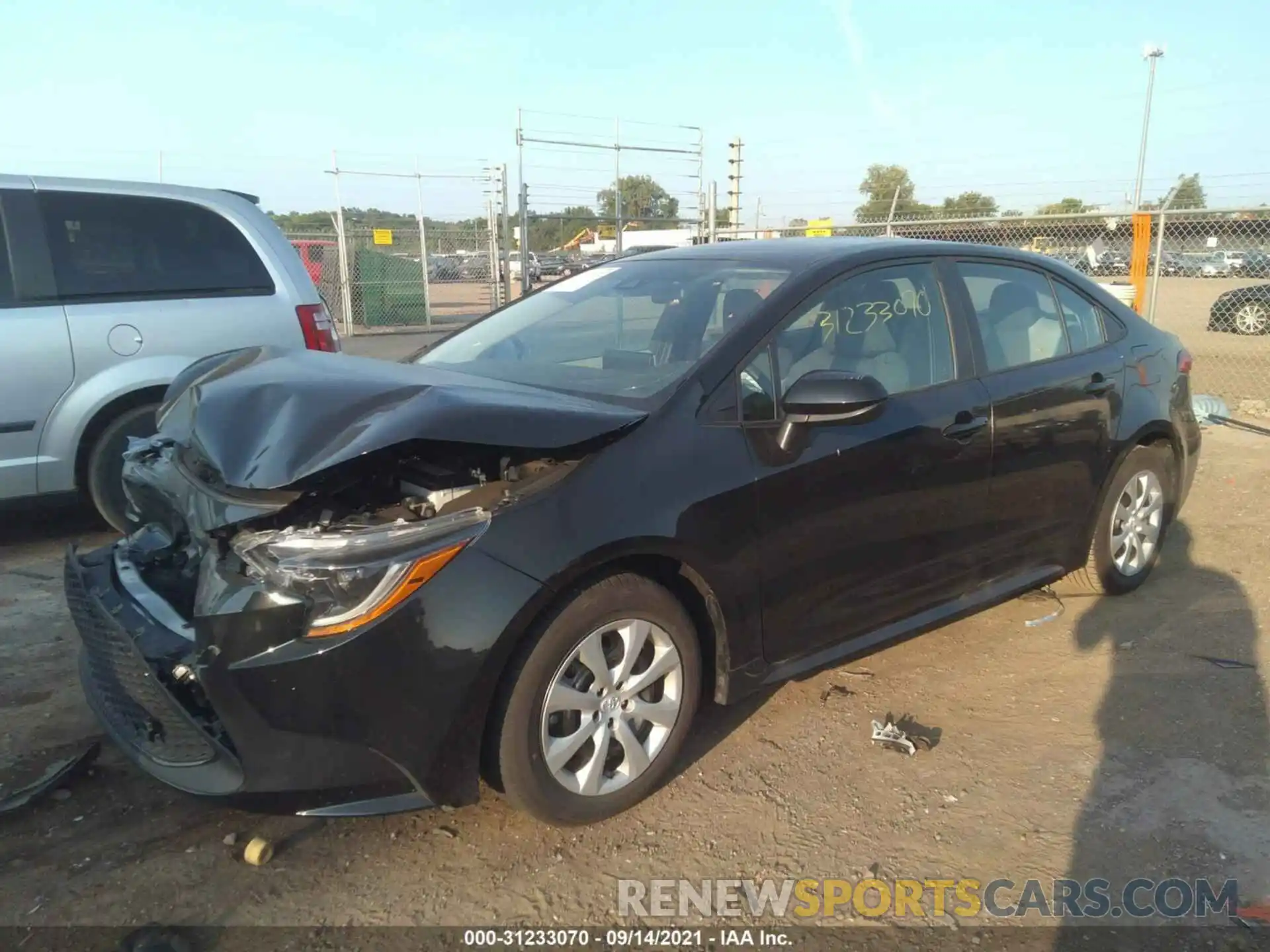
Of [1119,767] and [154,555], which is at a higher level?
[154,555]

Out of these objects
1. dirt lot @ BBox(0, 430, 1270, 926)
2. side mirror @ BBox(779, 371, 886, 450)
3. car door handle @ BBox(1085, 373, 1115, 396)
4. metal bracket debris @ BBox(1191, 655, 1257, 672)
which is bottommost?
metal bracket debris @ BBox(1191, 655, 1257, 672)

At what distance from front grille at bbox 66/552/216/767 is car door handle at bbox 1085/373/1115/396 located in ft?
11.8

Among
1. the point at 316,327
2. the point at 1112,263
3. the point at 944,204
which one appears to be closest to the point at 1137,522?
the point at 316,327

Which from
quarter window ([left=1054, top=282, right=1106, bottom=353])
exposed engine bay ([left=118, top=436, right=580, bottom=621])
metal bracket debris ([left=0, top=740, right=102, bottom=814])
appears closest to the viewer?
exposed engine bay ([left=118, top=436, right=580, bottom=621])

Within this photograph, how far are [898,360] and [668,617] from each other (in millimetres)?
1399

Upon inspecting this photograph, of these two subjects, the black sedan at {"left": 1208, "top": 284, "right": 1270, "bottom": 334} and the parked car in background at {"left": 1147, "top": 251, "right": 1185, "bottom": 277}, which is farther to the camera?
the black sedan at {"left": 1208, "top": 284, "right": 1270, "bottom": 334}

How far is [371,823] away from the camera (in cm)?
277

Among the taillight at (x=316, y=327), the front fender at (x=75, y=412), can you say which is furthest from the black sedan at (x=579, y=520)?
the taillight at (x=316, y=327)

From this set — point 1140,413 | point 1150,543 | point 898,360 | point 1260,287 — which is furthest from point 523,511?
point 1260,287

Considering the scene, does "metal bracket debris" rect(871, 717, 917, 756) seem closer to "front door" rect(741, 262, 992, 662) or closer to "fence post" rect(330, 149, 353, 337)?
"front door" rect(741, 262, 992, 662)

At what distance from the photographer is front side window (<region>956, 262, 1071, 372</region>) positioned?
3.78 metres

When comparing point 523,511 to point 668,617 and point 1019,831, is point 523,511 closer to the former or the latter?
point 668,617

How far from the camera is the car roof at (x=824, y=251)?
136 inches

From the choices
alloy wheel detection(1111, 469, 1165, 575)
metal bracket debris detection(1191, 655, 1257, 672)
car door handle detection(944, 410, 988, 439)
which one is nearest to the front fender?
car door handle detection(944, 410, 988, 439)
